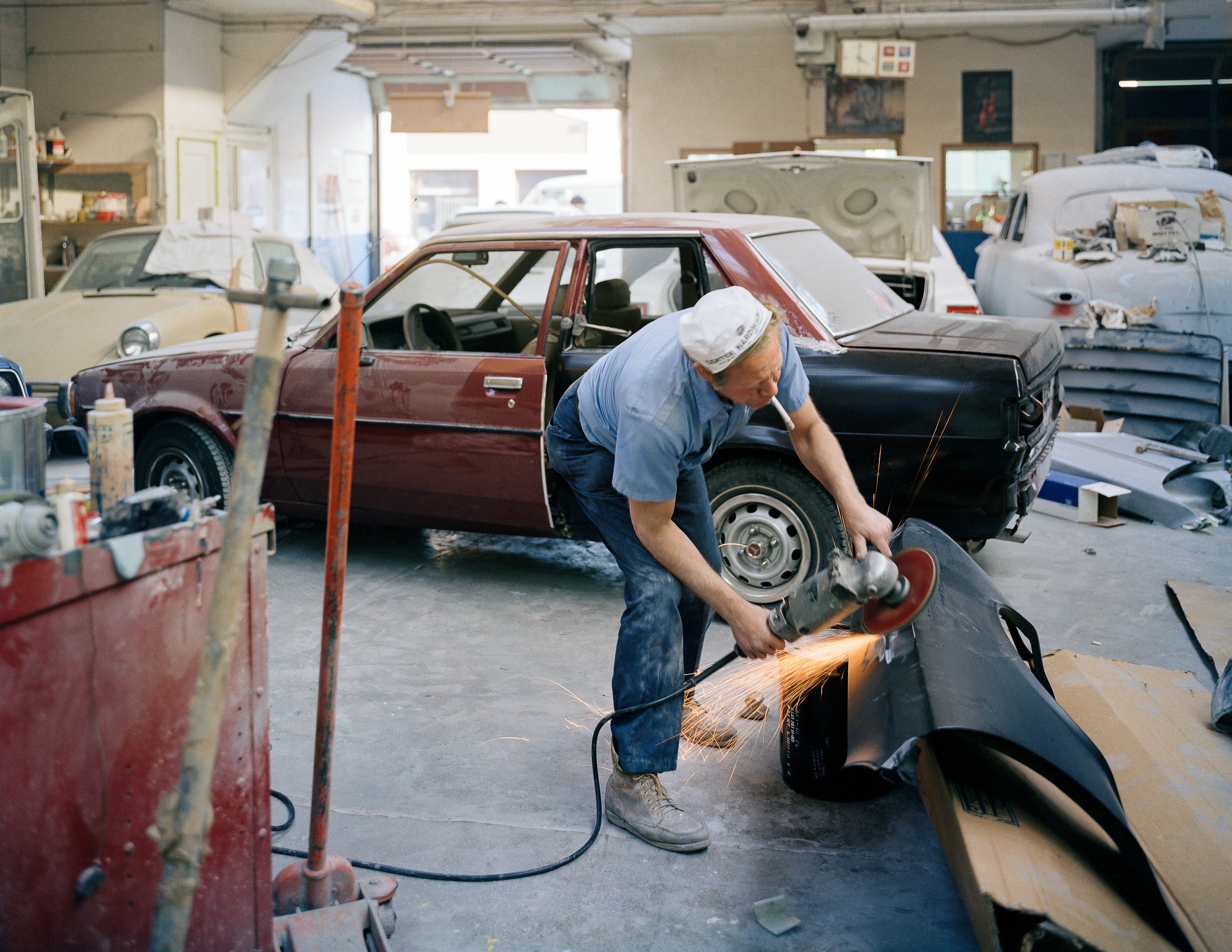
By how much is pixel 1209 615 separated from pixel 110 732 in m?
4.48

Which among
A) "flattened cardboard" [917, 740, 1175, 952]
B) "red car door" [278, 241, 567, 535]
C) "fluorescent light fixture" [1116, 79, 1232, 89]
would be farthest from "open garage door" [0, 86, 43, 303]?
"fluorescent light fixture" [1116, 79, 1232, 89]

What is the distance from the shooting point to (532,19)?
1371 centimetres

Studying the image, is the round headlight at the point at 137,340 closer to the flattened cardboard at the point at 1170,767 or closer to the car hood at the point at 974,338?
the car hood at the point at 974,338

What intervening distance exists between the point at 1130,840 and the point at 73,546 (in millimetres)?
2159

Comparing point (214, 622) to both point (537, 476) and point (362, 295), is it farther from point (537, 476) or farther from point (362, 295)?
point (537, 476)

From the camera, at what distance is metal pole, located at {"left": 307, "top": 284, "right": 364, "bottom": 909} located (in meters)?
2.24

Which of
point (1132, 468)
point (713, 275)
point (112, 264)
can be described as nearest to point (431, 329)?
point (713, 275)

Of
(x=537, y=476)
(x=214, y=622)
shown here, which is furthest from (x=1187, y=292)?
(x=214, y=622)

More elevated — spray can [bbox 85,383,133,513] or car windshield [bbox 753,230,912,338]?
car windshield [bbox 753,230,912,338]

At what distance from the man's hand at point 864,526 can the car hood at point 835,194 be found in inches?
187

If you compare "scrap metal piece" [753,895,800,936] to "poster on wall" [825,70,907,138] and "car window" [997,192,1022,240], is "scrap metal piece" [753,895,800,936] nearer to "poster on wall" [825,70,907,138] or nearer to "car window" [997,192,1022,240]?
"car window" [997,192,1022,240]

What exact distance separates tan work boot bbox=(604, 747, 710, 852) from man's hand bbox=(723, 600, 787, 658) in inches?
23.5

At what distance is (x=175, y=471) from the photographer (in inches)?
224

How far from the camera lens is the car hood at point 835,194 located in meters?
7.50
